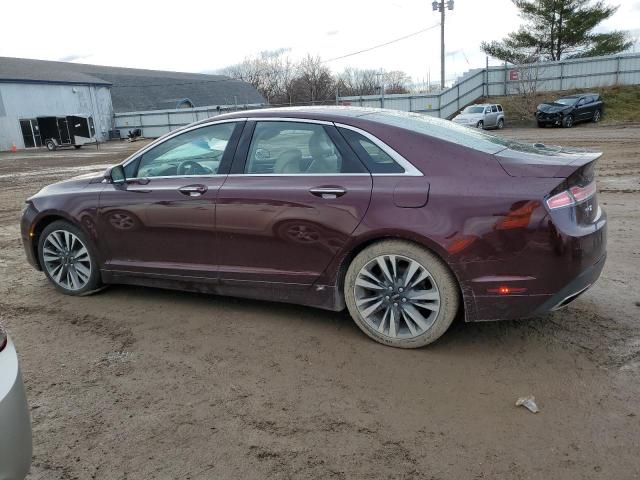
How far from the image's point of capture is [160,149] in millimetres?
4574

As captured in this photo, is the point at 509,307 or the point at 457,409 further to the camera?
the point at 509,307

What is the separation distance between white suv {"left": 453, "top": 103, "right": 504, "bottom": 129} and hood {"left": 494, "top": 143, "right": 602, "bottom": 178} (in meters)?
25.1

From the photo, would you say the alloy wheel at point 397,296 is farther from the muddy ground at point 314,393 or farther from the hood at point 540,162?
the hood at point 540,162

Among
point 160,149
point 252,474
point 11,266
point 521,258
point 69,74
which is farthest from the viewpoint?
point 69,74

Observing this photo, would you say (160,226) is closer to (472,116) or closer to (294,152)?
(294,152)

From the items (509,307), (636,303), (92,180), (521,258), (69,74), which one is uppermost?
(69,74)

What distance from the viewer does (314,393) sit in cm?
318

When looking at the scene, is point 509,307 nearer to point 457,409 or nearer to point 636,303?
point 457,409

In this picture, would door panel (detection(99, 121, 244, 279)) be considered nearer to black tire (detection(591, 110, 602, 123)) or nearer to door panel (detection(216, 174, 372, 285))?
door panel (detection(216, 174, 372, 285))

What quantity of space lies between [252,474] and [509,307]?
1.88m

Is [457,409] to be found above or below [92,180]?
below

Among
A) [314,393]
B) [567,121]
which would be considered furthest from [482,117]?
[314,393]

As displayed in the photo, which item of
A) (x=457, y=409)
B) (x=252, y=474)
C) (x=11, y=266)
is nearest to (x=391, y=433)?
(x=457, y=409)

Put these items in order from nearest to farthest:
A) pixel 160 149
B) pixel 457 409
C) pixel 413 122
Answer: pixel 457 409, pixel 413 122, pixel 160 149
